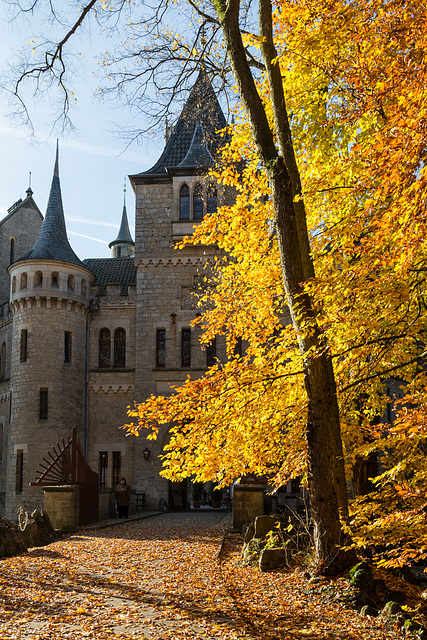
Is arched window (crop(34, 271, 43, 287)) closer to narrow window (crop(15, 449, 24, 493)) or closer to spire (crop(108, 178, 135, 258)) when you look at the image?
narrow window (crop(15, 449, 24, 493))

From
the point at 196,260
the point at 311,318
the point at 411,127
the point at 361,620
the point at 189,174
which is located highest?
the point at 189,174

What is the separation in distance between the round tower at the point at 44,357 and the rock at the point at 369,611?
708 inches

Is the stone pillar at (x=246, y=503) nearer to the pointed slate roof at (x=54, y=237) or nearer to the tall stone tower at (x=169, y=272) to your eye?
the tall stone tower at (x=169, y=272)

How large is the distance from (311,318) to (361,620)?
3.10m

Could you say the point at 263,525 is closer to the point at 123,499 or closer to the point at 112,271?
the point at 123,499

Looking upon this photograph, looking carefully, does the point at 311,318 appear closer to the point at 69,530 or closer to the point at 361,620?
the point at 361,620

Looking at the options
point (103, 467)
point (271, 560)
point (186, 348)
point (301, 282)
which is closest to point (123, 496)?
point (103, 467)

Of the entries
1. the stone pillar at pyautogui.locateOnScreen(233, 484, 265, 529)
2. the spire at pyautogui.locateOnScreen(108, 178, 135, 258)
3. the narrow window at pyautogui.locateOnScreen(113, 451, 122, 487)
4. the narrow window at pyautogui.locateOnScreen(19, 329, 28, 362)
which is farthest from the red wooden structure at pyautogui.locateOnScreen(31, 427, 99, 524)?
the spire at pyautogui.locateOnScreen(108, 178, 135, 258)

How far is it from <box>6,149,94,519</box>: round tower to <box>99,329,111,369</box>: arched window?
26.4 inches

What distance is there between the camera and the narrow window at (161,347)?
24.7m

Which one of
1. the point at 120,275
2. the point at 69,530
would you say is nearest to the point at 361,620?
the point at 69,530

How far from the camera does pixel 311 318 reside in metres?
7.04

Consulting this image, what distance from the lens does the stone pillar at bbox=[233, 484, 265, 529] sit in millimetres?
13930

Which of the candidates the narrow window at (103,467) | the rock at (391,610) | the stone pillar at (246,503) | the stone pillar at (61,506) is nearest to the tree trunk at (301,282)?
the rock at (391,610)
